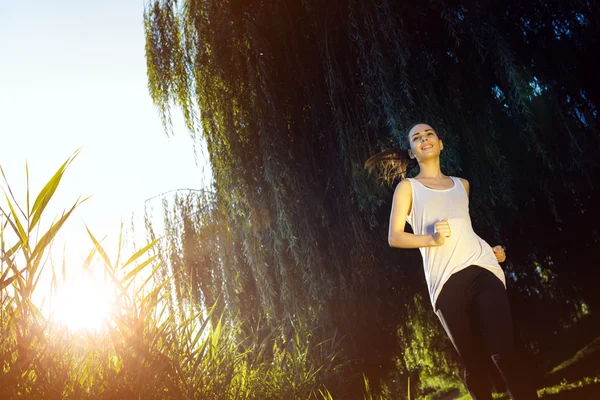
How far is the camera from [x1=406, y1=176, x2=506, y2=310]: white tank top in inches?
89.1

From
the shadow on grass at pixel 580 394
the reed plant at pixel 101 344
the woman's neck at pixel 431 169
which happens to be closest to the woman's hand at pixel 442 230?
the woman's neck at pixel 431 169

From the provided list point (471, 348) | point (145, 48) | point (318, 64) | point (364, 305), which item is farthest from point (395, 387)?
point (145, 48)

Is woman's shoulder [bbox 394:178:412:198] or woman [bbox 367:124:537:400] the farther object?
woman's shoulder [bbox 394:178:412:198]

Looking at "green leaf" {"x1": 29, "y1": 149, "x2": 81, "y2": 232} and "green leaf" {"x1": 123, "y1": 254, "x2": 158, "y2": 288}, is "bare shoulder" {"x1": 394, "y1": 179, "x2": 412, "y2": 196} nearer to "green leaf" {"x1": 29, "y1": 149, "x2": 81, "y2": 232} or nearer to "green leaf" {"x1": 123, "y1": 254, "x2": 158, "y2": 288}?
"green leaf" {"x1": 123, "y1": 254, "x2": 158, "y2": 288}

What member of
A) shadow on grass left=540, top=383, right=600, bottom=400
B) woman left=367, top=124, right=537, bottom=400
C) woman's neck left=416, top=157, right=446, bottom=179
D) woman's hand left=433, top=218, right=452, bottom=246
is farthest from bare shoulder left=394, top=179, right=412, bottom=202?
shadow on grass left=540, top=383, right=600, bottom=400

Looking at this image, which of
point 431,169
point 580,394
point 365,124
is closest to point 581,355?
point 580,394

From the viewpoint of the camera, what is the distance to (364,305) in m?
5.52

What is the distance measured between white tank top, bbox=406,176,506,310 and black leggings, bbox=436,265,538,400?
1.5 inches

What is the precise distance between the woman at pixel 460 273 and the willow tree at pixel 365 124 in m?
1.39

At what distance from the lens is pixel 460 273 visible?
2244mm

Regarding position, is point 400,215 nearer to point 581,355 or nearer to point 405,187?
point 405,187

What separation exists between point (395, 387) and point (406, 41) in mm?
3427

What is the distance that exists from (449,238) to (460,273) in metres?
0.16

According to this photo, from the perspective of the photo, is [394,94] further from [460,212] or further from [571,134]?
[460,212]
